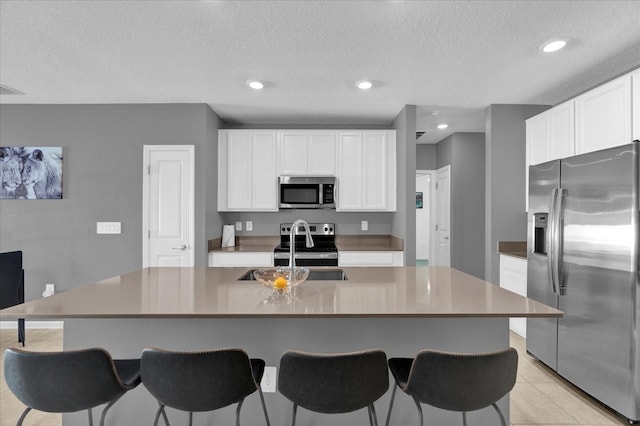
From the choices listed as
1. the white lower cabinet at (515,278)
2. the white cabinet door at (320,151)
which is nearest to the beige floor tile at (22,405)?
the white cabinet door at (320,151)

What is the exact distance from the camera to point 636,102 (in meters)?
2.47

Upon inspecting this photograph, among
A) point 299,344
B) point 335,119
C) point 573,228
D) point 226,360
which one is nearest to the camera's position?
point 226,360

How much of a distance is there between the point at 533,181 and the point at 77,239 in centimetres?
456

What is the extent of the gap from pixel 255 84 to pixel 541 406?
3.29 m

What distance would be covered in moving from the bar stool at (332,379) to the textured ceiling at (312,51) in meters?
1.88

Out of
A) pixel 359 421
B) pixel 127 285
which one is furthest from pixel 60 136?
pixel 359 421

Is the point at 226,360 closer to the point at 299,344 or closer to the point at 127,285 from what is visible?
the point at 299,344

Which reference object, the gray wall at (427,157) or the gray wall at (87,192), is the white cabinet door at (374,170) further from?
the gray wall at (427,157)

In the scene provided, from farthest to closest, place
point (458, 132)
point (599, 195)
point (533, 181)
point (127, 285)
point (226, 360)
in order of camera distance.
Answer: point (458, 132)
point (533, 181)
point (599, 195)
point (127, 285)
point (226, 360)

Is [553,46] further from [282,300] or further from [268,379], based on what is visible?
[268,379]

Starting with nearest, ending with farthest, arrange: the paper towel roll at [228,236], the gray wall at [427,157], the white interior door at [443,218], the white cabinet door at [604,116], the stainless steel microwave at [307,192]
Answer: the white cabinet door at [604,116], the stainless steel microwave at [307,192], the paper towel roll at [228,236], the white interior door at [443,218], the gray wall at [427,157]

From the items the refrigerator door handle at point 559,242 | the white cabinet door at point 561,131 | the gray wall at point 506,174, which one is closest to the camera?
the refrigerator door handle at point 559,242

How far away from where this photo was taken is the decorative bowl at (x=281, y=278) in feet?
6.05

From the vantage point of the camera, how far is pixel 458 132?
5.40m
